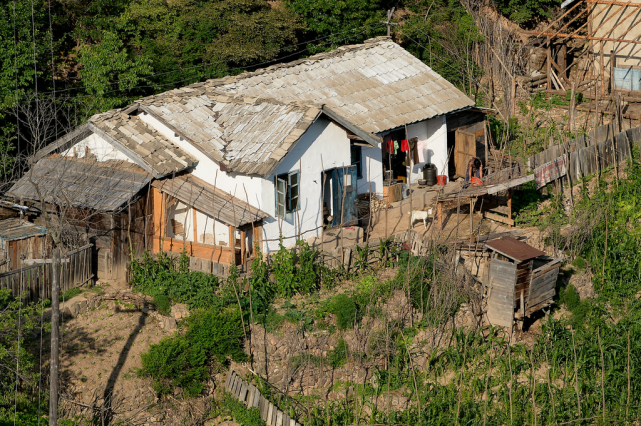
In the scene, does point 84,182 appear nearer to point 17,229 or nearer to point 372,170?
point 17,229

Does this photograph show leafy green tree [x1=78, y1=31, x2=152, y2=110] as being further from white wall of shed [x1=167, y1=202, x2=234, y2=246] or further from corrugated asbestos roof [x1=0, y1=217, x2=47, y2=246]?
white wall of shed [x1=167, y1=202, x2=234, y2=246]

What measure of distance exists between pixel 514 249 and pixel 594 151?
7544 mm

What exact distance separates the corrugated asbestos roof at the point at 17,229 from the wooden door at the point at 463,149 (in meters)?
12.5

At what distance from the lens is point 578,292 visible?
18781 mm

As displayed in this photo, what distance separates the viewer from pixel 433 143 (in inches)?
950

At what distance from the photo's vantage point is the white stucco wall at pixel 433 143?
2394 centimetres

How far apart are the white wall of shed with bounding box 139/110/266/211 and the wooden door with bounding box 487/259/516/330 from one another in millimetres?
5471

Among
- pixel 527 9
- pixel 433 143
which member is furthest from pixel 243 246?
pixel 527 9

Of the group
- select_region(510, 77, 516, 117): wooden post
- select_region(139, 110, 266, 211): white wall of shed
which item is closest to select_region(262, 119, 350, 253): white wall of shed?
select_region(139, 110, 266, 211): white wall of shed

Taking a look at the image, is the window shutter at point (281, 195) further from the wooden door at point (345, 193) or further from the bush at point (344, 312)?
the bush at point (344, 312)

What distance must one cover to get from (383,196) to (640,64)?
1147cm

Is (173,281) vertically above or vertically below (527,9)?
below

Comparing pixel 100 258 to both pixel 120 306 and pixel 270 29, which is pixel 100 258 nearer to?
pixel 120 306

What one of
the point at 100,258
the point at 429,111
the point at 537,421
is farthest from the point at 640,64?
the point at 100,258
